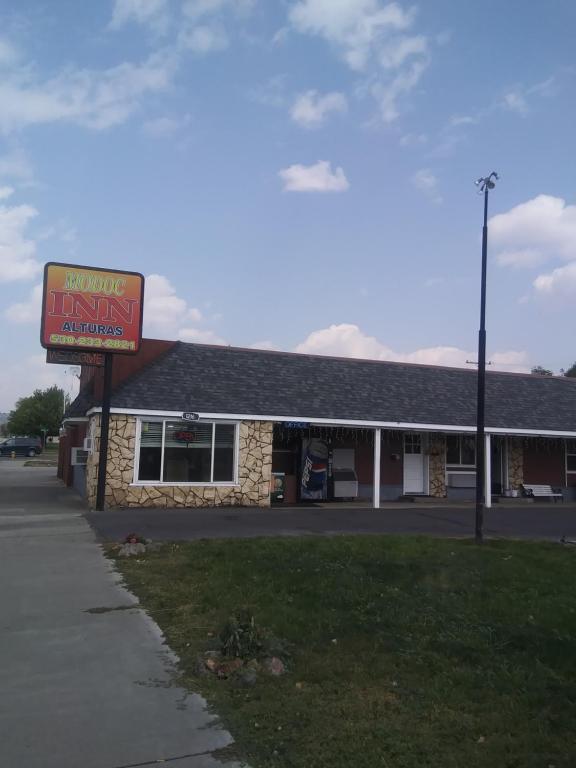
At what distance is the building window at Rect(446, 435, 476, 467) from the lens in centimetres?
2344

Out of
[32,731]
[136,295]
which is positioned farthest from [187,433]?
[32,731]

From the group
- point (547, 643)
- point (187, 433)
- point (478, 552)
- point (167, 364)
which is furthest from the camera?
point (167, 364)

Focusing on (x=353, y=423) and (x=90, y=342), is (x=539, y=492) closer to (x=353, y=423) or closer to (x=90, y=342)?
(x=353, y=423)

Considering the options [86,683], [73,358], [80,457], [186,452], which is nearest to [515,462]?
[186,452]

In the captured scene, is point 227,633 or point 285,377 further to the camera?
point 285,377

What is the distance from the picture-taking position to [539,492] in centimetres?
2341

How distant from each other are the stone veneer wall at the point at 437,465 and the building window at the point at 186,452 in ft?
26.2

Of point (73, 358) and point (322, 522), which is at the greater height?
point (73, 358)

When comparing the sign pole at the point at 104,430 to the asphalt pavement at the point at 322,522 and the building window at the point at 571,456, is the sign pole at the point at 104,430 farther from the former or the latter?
the building window at the point at 571,456

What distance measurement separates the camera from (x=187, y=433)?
59.1ft

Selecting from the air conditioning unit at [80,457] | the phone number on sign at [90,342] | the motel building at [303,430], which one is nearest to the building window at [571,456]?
the motel building at [303,430]

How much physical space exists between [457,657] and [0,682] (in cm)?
378

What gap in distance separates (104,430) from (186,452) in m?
2.50

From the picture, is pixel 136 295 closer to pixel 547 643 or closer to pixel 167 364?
pixel 167 364
